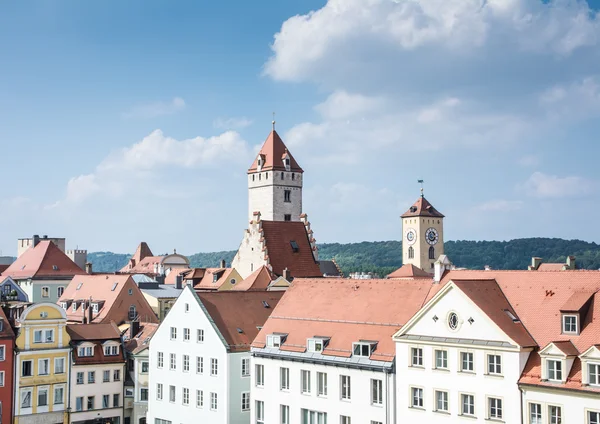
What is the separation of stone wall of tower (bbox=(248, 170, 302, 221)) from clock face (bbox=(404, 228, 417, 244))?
71.2 m

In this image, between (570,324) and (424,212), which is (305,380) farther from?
(424,212)

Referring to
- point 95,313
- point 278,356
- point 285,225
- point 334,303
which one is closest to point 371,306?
point 334,303

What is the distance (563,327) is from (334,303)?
19489 mm

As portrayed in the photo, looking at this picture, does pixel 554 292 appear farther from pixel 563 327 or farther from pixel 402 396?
pixel 402 396

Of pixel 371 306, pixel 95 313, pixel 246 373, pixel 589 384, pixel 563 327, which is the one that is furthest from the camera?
pixel 95 313

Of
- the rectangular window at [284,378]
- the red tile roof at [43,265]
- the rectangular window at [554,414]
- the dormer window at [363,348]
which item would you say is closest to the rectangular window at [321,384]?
the rectangular window at [284,378]

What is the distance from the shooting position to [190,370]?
219 ft

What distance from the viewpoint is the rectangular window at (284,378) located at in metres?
59.0

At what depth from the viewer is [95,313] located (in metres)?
94.4

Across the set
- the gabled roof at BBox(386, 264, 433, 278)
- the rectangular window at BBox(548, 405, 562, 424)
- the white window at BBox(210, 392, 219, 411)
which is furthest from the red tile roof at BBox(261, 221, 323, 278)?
the gabled roof at BBox(386, 264, 433, 278)

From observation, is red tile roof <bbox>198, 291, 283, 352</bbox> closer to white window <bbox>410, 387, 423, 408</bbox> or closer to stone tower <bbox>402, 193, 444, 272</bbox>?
white window <bbox>410, 387, 423, 408</bbox>

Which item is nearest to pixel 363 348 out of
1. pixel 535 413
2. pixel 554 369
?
pixel 535 413

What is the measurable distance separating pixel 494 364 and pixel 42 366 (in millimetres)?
45780

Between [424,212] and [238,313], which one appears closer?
[238,313]
